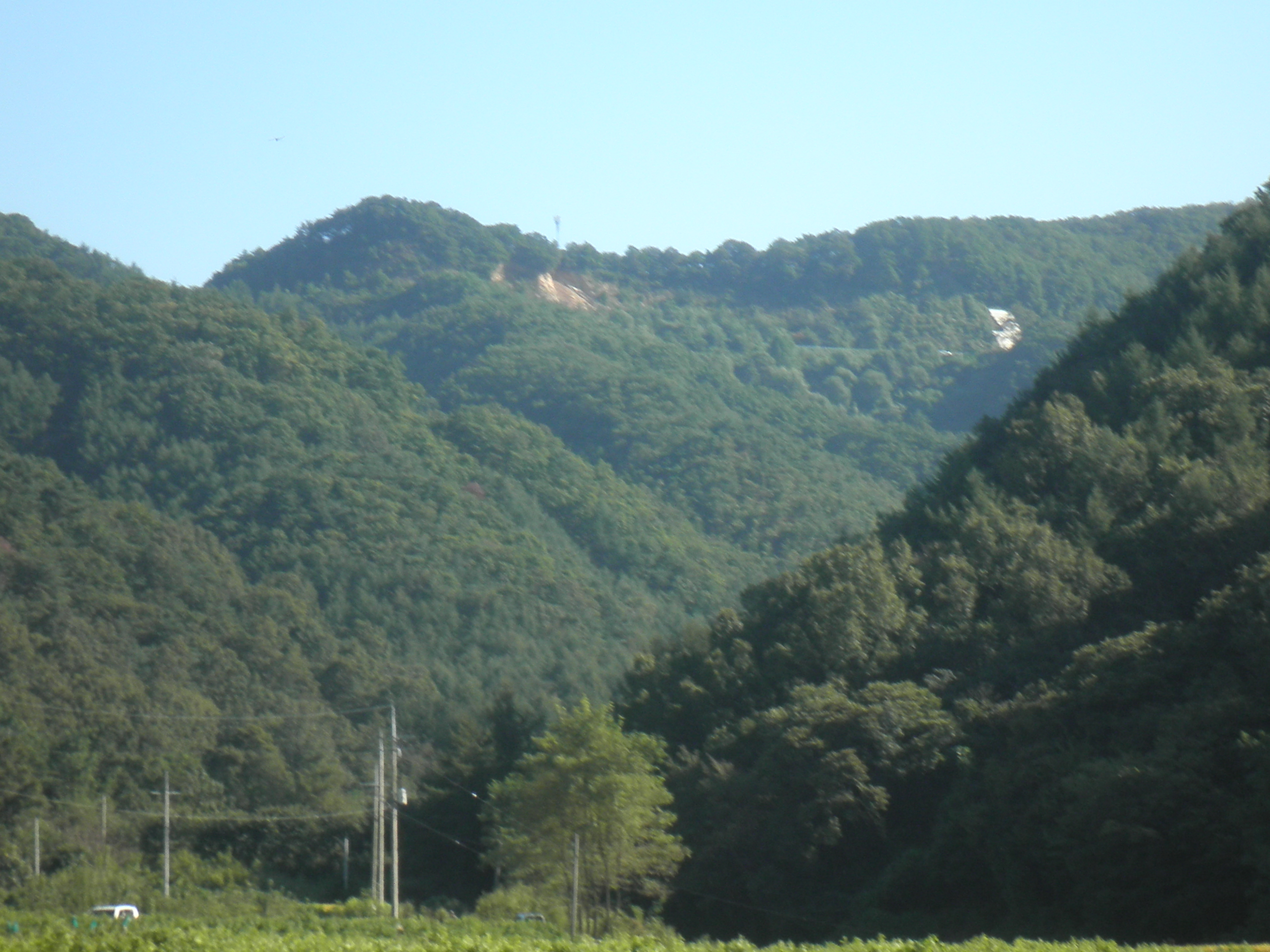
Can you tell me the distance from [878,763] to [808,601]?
37.1 ft

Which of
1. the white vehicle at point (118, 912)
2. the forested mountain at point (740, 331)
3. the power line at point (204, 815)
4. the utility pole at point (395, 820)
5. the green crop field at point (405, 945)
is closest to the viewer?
the green crop field at point (405, 945)

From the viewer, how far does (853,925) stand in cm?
3416

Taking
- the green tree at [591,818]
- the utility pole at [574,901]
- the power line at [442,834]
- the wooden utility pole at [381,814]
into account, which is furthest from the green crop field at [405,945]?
the power line at [442,834]

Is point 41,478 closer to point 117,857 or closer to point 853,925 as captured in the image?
point 117,857

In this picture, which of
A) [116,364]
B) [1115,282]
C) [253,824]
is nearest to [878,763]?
[253,824]

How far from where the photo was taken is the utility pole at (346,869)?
54.0 meters

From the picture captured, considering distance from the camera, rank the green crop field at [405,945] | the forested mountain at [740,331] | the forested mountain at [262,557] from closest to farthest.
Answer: the green crop field at [405,945] < the forested mountain at [262,557] < the forested mountain at [740,331]

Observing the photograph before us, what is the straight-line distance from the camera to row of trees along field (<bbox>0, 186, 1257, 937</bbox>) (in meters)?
40.1

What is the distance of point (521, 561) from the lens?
88688 mm

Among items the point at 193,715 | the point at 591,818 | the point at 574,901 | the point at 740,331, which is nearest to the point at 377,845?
the point at 591,818

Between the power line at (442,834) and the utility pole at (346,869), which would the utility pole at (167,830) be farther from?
the power line at (442,834)

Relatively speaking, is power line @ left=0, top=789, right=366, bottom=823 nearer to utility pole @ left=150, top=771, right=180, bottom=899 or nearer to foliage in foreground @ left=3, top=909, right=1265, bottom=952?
utility pole @ left=150, top=771, right=180, bottom=899

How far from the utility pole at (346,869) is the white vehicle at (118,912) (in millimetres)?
14054

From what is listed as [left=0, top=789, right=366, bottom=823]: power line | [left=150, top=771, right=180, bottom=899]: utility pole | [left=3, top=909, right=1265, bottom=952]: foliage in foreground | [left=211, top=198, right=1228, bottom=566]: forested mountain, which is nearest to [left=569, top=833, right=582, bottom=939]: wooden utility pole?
[left=3, top=909, right=1265, bottom=952]: foliage in foreground
